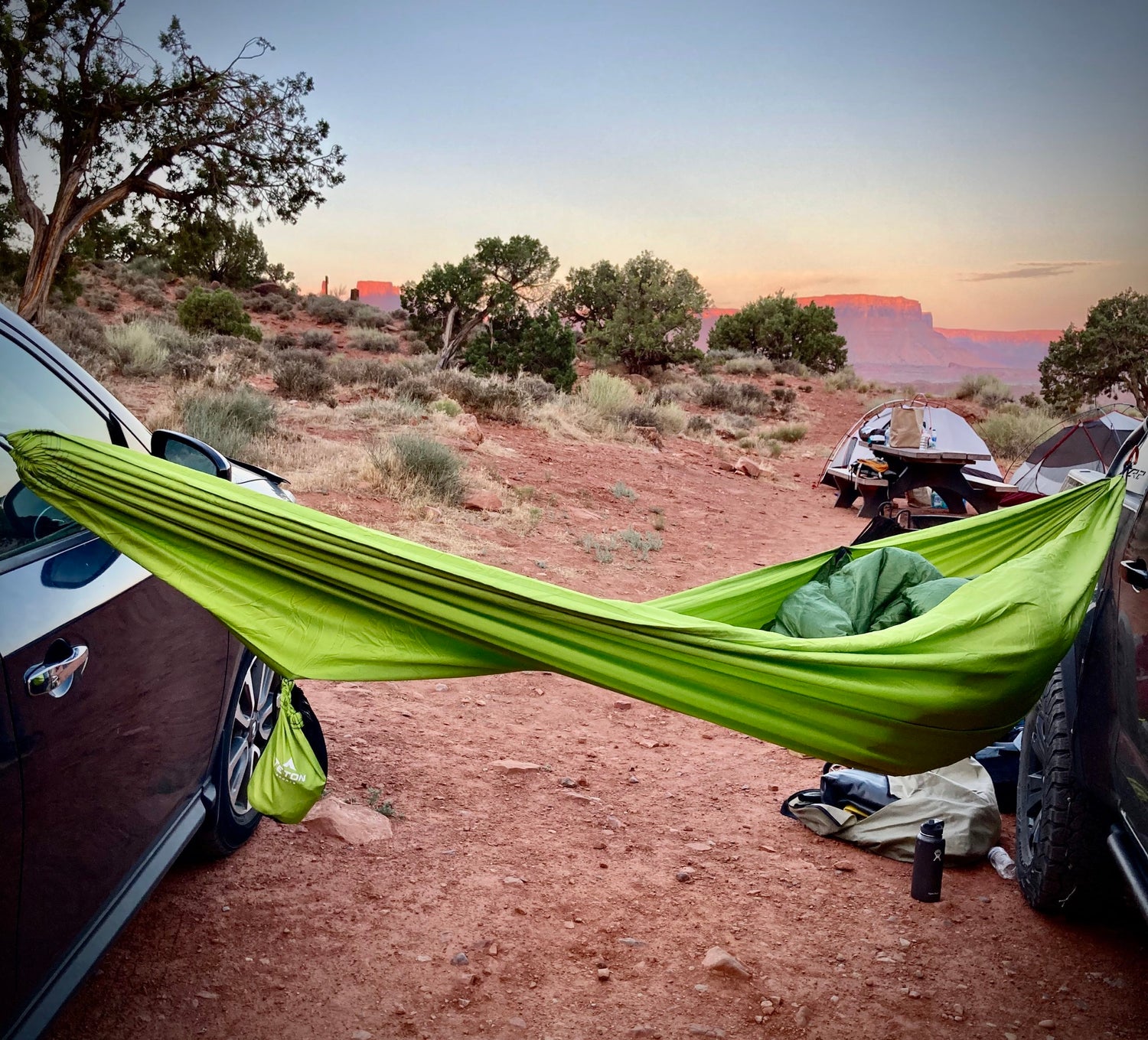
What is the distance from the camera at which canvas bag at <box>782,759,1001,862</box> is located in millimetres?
3430

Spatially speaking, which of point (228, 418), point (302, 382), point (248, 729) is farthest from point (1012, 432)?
point (248, 729)

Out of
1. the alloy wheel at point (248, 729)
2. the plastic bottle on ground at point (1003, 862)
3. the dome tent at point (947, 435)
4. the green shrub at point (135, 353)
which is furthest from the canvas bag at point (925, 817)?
the green shrub at point (135, 353)

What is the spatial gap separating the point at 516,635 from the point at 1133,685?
4.92ft

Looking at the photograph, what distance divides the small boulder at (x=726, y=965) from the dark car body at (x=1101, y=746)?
0.98 m

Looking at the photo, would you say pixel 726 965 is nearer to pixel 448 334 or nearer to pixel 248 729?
pixel 248 729

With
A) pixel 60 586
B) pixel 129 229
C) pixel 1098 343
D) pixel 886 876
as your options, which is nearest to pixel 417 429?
pixel 129 229

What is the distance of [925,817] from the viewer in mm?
3465

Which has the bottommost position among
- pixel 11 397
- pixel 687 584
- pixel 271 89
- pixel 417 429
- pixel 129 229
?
pixel 687 584

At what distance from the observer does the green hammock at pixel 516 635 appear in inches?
82.4

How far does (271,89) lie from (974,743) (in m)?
16.5

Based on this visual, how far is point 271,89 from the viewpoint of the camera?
15.5m

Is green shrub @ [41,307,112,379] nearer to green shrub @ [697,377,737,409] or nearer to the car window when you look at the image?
the car window

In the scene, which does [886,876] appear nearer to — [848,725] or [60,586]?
[848,725]

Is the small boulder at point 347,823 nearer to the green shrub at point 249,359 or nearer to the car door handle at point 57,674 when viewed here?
the car door handle at point 57,674
